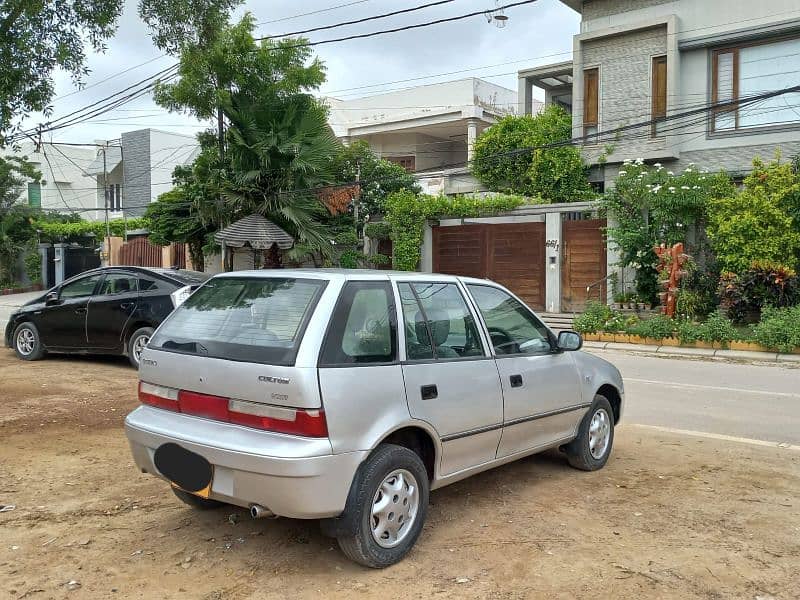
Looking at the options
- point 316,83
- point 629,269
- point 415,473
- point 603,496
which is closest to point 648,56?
point 629,269

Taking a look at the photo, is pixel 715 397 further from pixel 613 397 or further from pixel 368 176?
pixel 368 176

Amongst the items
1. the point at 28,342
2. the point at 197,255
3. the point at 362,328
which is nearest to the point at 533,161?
the point at 197,255

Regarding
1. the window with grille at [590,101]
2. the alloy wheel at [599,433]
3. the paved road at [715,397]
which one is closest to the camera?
the alloy wheel at [599,433]

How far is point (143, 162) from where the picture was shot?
1476 inches

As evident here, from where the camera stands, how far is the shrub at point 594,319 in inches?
639

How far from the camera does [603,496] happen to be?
5.13 metres

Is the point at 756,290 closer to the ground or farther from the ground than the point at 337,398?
farther from the ground

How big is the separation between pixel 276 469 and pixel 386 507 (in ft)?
2.24

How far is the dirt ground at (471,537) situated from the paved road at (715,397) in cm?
132

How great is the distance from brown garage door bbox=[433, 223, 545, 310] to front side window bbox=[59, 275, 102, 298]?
Answer: 36.7ft

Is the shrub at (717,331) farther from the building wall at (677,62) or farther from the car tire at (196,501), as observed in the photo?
the car tire at (196,501)

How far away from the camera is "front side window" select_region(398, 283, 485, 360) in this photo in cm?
433

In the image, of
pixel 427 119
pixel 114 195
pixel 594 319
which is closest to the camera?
pixel 594 319

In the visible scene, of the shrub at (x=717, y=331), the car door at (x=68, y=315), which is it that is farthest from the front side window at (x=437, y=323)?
the shrub at (x=717, y=331)
